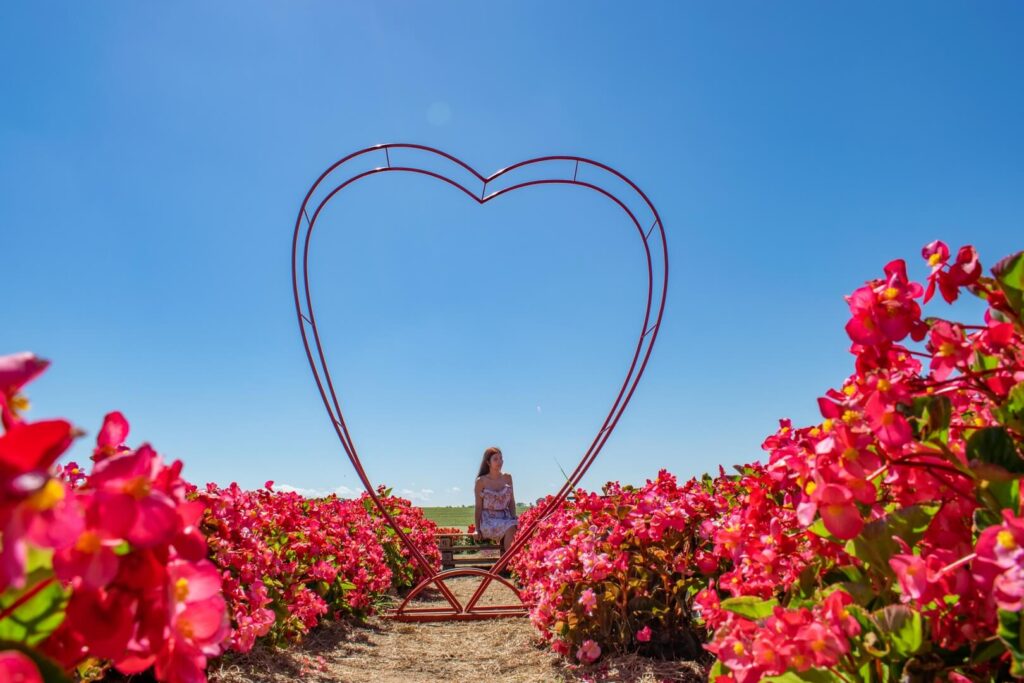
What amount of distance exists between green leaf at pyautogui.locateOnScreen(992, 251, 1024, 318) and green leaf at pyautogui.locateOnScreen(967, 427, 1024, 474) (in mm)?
226

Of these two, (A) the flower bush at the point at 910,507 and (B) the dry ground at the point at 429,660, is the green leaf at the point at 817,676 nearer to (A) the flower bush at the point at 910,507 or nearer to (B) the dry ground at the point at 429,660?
(A) the flower bush at the point at 910,507

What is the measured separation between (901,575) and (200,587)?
108 centimetres

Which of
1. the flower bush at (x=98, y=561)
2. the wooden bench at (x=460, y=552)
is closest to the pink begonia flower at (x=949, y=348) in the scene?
the flower bush at (x=98, y=561)

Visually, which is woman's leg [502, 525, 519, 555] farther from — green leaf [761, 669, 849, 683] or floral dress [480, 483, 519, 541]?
green leaf [761, 669, 849, 683]

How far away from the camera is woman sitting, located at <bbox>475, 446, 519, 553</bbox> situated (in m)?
10.3

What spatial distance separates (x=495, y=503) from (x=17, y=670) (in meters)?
9.86

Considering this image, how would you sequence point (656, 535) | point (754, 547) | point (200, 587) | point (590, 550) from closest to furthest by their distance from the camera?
point (200, 587)
point (754, 547)
point (656, 535)
point (590, 550)

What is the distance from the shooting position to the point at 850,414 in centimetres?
131

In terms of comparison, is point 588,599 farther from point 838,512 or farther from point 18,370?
point 18,370

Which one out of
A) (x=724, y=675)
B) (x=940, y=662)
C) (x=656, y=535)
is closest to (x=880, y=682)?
(x=940, y=662)

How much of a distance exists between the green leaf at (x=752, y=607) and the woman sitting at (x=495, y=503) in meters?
8.74

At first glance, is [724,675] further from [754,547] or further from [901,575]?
[901,575]

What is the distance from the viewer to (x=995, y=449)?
1.23m

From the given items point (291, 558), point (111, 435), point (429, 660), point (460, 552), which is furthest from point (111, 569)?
point (460, 552)
